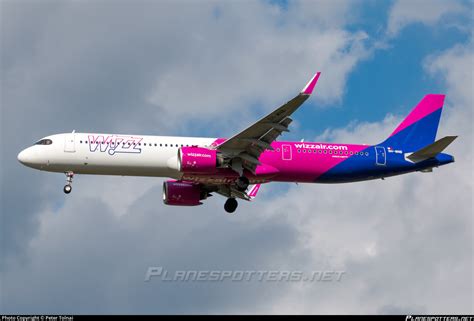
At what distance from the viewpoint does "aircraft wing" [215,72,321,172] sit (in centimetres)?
5494

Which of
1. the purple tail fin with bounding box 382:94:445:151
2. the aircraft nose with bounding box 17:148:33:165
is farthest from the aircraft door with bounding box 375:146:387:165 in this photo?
the aircraft nose with bounding box 17:148:33:165

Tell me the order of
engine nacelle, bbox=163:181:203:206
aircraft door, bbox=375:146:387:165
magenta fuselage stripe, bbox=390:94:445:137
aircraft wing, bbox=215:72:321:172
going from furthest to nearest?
magenta fuselage stripe, bbox=390:94:445:137 < engine nacelle, bbox=163:181:203:206 < aircraft door, bbox=375:146:387:165 < aircraft wing, bbox=215:72:321:172

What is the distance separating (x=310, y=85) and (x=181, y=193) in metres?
15.6

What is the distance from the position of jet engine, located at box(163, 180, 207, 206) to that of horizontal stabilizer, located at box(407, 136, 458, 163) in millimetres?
14268

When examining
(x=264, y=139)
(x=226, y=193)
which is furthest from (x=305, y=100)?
(x=226, y=193)

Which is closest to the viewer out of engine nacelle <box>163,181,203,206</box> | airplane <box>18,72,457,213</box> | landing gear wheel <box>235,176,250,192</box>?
airplane <box>18,72,457,213</box>

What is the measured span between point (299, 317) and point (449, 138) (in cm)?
2400

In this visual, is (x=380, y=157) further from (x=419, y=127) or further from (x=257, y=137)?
(x=257, y=137)

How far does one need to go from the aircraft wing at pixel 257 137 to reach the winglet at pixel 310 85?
0.67 metres

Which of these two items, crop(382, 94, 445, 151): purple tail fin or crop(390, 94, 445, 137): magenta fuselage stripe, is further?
crop(390, 94, 445, 137): magenta fuselage stripe

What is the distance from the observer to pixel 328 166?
2435 inches

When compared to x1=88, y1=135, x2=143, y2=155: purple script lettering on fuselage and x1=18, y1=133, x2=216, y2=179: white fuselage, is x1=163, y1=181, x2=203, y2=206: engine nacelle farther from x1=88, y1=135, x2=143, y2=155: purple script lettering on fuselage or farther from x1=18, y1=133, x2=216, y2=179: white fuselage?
x1=88, y1=135, x2=143, y2=155: purple script lettering on fuselage

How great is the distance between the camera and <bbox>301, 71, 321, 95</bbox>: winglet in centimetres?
5244

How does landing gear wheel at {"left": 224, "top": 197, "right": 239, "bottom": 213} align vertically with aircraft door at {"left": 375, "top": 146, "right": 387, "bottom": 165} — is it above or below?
below
